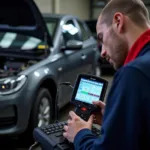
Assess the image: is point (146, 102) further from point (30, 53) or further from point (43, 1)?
point (43, 1)

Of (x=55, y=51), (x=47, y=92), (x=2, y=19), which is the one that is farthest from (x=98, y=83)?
(x=2, y=19)

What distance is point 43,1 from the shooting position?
11.3m

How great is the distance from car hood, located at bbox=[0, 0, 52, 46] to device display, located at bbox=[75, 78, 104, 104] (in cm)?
223

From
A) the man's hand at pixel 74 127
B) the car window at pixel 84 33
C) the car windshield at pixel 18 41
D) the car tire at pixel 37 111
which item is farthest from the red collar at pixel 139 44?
the car window at pixel 84 33

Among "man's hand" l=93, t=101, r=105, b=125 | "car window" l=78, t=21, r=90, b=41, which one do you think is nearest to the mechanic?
"man's hand" l=93, t=101, r=105, b=125

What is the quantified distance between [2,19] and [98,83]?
114 inches

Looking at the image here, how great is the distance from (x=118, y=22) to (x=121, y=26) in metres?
0.02

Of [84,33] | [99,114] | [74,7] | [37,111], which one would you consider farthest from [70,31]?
[74,7]

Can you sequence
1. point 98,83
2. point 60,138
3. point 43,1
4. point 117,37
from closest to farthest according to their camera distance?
point 117,37 → point 60,138 → point 98,83 → point 43,1

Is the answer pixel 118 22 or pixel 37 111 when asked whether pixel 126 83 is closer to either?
pixel 118 22

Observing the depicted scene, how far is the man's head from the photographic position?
1207 mm

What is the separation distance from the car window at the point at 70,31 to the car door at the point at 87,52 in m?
0.22

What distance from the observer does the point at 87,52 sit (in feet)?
17.7

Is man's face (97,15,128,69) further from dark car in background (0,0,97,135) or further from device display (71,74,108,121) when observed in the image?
dark car in background (0,0,97,135)
